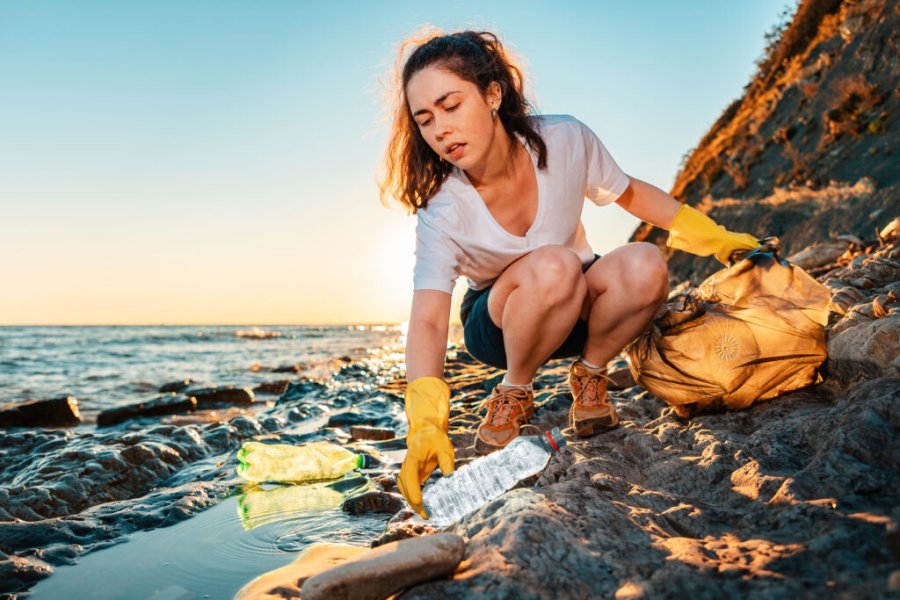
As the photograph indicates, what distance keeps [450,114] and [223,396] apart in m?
5.68

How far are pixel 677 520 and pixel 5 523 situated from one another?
253 centimetres

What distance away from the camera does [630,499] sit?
1708mm

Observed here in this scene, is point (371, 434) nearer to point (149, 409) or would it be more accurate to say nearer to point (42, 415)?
point (149, 409)

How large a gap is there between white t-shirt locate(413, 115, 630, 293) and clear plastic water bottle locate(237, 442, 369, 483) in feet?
4.07

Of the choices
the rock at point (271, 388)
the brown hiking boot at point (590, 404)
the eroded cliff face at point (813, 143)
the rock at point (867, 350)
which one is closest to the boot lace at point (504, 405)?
the brown hiking boot at point (590, 404)

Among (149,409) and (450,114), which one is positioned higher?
(450,114)

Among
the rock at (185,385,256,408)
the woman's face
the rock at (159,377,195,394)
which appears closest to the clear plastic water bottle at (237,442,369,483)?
the woman's face

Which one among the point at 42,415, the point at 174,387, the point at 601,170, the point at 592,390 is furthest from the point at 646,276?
the point at 174,387

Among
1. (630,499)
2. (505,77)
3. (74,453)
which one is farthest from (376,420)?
(630,499)

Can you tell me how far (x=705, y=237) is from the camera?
2.73 meters

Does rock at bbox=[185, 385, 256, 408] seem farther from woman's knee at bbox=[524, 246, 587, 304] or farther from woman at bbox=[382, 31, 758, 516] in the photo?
woman's knee at bbox=[524, 246, 587, 304]

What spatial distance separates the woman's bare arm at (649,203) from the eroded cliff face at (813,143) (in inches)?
127

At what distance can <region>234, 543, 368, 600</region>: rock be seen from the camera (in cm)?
167

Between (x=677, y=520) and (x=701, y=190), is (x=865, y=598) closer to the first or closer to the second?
(x=677, y=520)
